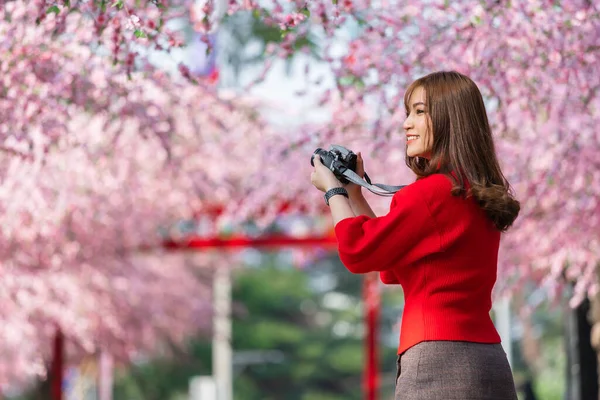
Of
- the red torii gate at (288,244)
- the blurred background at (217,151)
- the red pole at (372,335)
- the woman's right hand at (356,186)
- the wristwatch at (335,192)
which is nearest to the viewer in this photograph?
the wristwatch at (335,192)

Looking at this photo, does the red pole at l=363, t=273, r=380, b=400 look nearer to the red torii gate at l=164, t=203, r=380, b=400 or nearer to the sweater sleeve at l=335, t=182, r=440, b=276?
the red torii gate at l=164, t=203, r=380, b=400

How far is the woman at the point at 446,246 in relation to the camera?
104 inches

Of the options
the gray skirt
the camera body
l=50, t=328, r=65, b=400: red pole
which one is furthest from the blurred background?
the gray skirt

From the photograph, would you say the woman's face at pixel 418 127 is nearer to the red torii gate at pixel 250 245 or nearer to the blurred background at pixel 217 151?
the blurred background at pixel 217 151

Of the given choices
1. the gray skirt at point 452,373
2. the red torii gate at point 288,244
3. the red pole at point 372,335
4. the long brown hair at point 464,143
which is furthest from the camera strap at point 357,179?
the red pole at point 372,335

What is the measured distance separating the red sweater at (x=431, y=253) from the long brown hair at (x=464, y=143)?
0.18ft

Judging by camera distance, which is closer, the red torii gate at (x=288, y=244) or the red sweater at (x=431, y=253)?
the red sweater at (x=431, y=253)

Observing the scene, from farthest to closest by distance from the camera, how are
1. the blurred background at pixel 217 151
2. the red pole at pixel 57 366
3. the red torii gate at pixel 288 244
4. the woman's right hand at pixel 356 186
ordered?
1. the red pole at pixel 57 366
2. the red torii gate at pixel 288 244
3. the blurred background at pixel 217 151
4. the woman's right hand at pixel 356 186

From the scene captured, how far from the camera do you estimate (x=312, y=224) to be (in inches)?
728

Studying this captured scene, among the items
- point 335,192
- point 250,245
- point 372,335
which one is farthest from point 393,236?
point 372,335

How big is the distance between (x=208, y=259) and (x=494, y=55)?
11.4 meters

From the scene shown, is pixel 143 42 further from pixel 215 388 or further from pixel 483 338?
pixel 215 388

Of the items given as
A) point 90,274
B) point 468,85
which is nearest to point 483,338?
point 468,85

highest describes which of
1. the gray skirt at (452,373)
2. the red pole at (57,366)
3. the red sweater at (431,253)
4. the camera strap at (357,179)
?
the red pole at (57,366)
